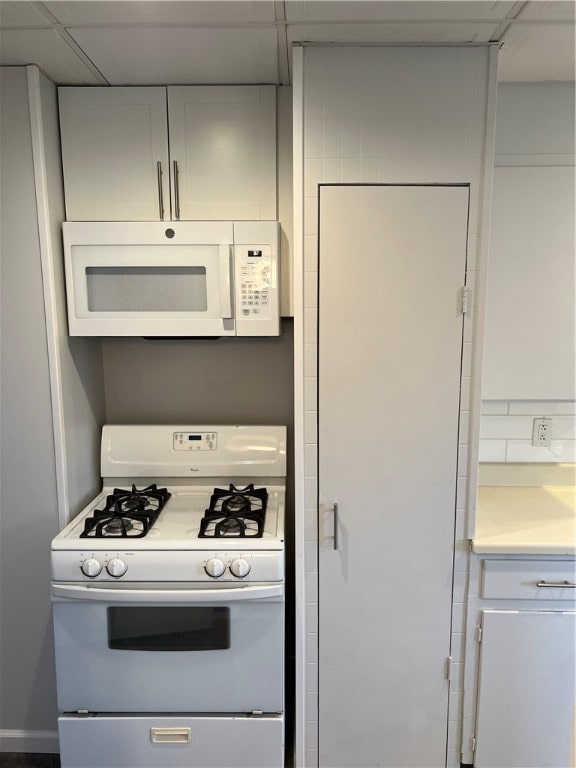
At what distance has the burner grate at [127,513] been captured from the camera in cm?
166

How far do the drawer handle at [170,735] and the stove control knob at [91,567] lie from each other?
1.77 ft

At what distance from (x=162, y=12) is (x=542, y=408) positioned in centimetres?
181

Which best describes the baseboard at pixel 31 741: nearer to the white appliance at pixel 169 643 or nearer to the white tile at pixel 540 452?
the white appliance at pixel 169 643

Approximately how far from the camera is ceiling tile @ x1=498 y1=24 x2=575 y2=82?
4.72 feet

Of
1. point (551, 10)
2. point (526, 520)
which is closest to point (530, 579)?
point (526, 520)

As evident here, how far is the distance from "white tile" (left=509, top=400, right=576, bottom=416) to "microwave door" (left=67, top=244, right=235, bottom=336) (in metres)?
1.15

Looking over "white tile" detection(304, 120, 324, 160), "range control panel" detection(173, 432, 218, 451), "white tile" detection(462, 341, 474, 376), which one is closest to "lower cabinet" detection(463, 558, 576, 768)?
"white tile" detection(462, 341, 474, 376)

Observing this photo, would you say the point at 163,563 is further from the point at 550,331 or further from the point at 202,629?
the point at 550,331

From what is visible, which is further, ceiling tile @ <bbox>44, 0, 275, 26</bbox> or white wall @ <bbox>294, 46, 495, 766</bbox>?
white wall @ <bbox>294, 46, 495, 766</bbox>

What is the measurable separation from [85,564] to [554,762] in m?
1.63

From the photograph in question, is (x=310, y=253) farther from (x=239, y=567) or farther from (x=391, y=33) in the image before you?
(x=239, y=567)

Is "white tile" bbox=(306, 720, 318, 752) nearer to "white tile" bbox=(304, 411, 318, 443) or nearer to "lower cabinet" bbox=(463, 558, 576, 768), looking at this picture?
"lower cabinet" bbox=(463, 558, 576, 768)

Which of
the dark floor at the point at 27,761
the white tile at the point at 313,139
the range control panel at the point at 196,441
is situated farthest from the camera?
the range control panel at the point at 196,441

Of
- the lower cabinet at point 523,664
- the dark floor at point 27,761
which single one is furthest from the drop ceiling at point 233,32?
the dark floor at point 27,761
